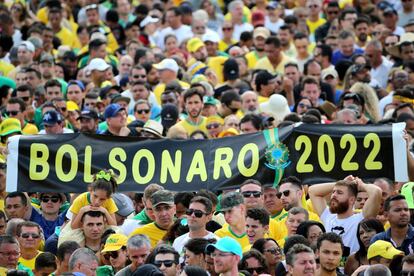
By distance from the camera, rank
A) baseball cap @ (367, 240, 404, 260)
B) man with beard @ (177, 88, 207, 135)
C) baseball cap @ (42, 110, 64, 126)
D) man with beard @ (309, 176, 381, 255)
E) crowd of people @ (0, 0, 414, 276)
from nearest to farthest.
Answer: baseball cap @ (367, 240, 404, 260)
crowd of people @ (0, 0, 414, 276)
man with beard @ (309, 176, 381, 255)
baseball cap @ (42, 110, 64, 126)
man with beard @ (177, 88, 207, 135)

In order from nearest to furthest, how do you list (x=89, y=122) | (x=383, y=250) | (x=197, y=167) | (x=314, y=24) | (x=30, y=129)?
(x=383, y=250), (x=197, y=167), (x=89, y=122), (x=30, y=129), (x=314, y=24)

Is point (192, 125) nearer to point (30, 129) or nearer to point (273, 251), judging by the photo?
point (30, 129)

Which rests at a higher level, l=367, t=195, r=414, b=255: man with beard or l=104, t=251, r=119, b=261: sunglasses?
l=367, t=195, r=414, b=255: man with beard

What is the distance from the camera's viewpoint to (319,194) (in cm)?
1662

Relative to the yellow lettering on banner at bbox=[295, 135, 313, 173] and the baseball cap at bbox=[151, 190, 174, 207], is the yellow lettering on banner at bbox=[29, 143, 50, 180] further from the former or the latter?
the yellow lettering on banner at bbox=[295, 135, 313, 173]

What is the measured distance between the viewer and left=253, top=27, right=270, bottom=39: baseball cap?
80.6ft

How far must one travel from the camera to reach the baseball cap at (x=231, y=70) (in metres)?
23.0

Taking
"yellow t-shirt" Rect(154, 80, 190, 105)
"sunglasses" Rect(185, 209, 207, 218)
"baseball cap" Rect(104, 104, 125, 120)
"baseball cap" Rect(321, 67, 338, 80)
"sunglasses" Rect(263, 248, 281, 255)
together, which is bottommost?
"sunglasses" Rect(263, 248, 281, 255)

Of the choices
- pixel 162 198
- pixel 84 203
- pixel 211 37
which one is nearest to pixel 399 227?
pixel 162 198

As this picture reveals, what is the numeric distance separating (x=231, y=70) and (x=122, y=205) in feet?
20.5

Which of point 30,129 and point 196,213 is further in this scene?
point 30,129

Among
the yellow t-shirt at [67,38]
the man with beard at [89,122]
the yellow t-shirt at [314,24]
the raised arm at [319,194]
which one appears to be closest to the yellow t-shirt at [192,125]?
the man with beard at [89,122]

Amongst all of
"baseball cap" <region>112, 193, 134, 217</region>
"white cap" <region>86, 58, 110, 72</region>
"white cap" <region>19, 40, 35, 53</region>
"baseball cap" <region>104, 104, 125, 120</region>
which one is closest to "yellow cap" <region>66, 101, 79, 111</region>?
"baseball cap" <region>104, 104, 125, 120</region>

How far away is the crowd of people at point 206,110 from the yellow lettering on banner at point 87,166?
346mm
